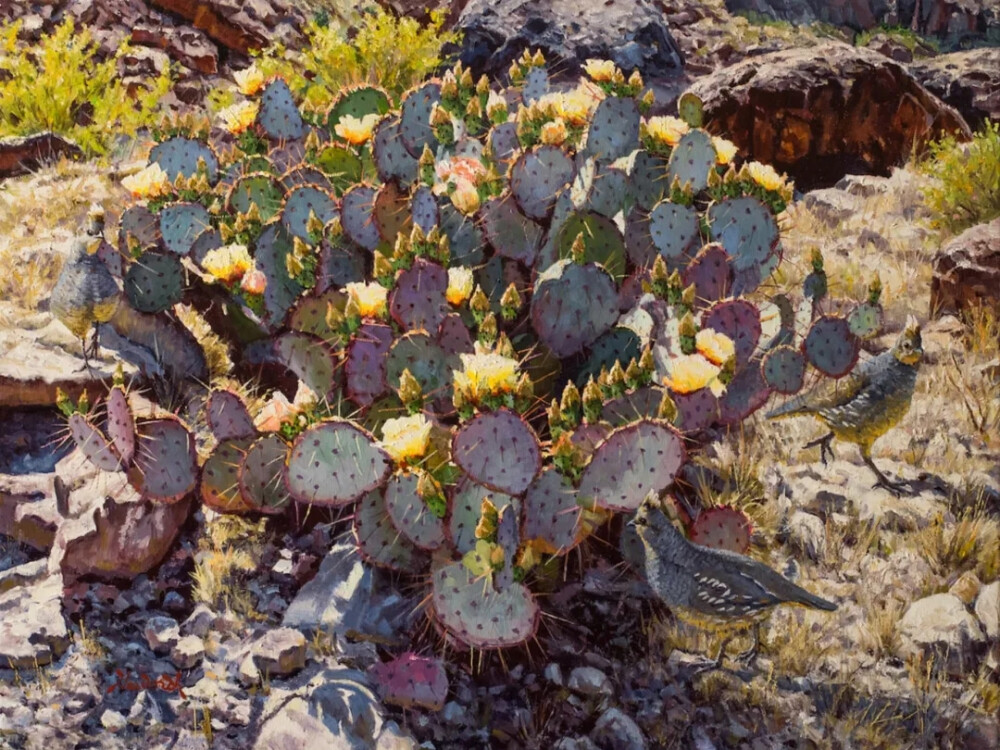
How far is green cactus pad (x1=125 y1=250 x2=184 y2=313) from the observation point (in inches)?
134

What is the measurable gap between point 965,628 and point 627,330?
1214 mm

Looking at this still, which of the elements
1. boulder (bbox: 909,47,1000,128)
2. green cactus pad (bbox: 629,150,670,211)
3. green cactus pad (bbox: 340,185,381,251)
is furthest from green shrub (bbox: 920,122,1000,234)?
green cactus pad (bbox: 340,185,381,251)

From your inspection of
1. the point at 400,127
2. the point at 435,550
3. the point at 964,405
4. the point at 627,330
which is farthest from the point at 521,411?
the point at 964,405

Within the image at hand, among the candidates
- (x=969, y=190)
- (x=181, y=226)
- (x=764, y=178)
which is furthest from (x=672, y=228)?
(x=969, y=190)

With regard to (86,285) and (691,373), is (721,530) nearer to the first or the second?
(691,373)

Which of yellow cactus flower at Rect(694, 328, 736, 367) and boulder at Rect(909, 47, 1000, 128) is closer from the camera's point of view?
yellow cactus flower at Rect(694, 328, 736, 367)

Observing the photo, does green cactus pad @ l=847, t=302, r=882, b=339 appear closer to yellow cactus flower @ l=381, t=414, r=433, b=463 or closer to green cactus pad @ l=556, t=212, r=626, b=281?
green cactus pad @ l=556, t=212, r=626, b=281

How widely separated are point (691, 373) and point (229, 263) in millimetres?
1491

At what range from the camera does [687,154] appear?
3307 mm

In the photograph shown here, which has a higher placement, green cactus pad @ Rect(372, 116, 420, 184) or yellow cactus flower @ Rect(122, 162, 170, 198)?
green cactus pad @ Rect(372, 116, 420, 184)

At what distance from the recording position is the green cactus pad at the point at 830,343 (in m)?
3.24

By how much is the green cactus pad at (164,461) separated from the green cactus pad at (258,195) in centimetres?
119

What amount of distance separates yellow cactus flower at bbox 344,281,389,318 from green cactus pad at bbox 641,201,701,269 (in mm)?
945

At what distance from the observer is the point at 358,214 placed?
335 cm
